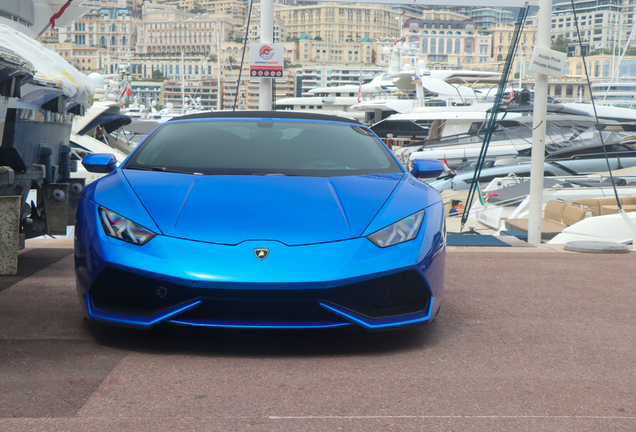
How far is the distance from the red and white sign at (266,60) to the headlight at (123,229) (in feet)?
17.8

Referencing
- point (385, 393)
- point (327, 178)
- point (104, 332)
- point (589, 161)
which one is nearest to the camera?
point (385, 393)

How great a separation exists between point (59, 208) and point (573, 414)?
391 centimetres

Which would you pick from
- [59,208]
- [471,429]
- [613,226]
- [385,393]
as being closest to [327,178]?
[385,393]

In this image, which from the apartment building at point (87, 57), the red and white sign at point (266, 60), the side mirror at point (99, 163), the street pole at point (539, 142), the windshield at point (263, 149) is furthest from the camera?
the apartment building at point (87, 57)

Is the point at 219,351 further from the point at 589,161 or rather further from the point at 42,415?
the point at 589,161

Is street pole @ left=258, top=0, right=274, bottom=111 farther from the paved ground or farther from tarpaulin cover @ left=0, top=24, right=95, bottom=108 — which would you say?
the paved ground

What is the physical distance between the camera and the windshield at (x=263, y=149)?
3859 mm

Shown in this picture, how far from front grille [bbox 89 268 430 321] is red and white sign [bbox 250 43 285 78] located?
563 centimetres

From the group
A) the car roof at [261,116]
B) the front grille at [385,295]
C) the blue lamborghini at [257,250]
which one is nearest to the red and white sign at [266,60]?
the car roof at [261,116]

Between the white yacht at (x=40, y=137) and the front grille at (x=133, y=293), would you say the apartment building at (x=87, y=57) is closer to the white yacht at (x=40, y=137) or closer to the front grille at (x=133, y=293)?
the white yacht at (x=40, y=137)

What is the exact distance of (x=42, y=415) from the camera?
240 centimetres

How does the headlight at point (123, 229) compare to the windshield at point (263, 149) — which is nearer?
the headlight at point (123, 229)

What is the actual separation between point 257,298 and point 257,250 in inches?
8.3

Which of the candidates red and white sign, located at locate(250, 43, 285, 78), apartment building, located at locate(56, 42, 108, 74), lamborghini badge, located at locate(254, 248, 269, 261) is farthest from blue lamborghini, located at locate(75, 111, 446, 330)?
apartment building, located at locate(56, 42, 108, 74)
